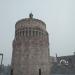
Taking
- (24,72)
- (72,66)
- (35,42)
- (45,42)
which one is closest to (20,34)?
(35,42)

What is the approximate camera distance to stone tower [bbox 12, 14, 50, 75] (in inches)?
800

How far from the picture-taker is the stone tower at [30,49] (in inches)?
800

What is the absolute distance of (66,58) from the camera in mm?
38844

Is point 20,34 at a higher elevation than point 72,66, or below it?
higher

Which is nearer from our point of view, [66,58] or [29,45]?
[29,45]

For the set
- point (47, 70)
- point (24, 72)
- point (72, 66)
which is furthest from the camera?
point (72, 66)

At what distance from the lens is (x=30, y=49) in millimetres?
20938

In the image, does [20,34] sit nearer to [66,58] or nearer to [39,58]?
[39,58]

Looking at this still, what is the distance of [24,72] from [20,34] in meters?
6.28

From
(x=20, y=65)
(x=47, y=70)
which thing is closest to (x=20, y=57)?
(x=20, y=65)

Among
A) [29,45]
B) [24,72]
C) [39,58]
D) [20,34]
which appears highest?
[20,34]

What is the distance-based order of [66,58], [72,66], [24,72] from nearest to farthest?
[24,72]
[72,66]
[66,58]

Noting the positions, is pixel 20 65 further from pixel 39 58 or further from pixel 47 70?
pixel 47 70

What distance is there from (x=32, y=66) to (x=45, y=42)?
4785mm
